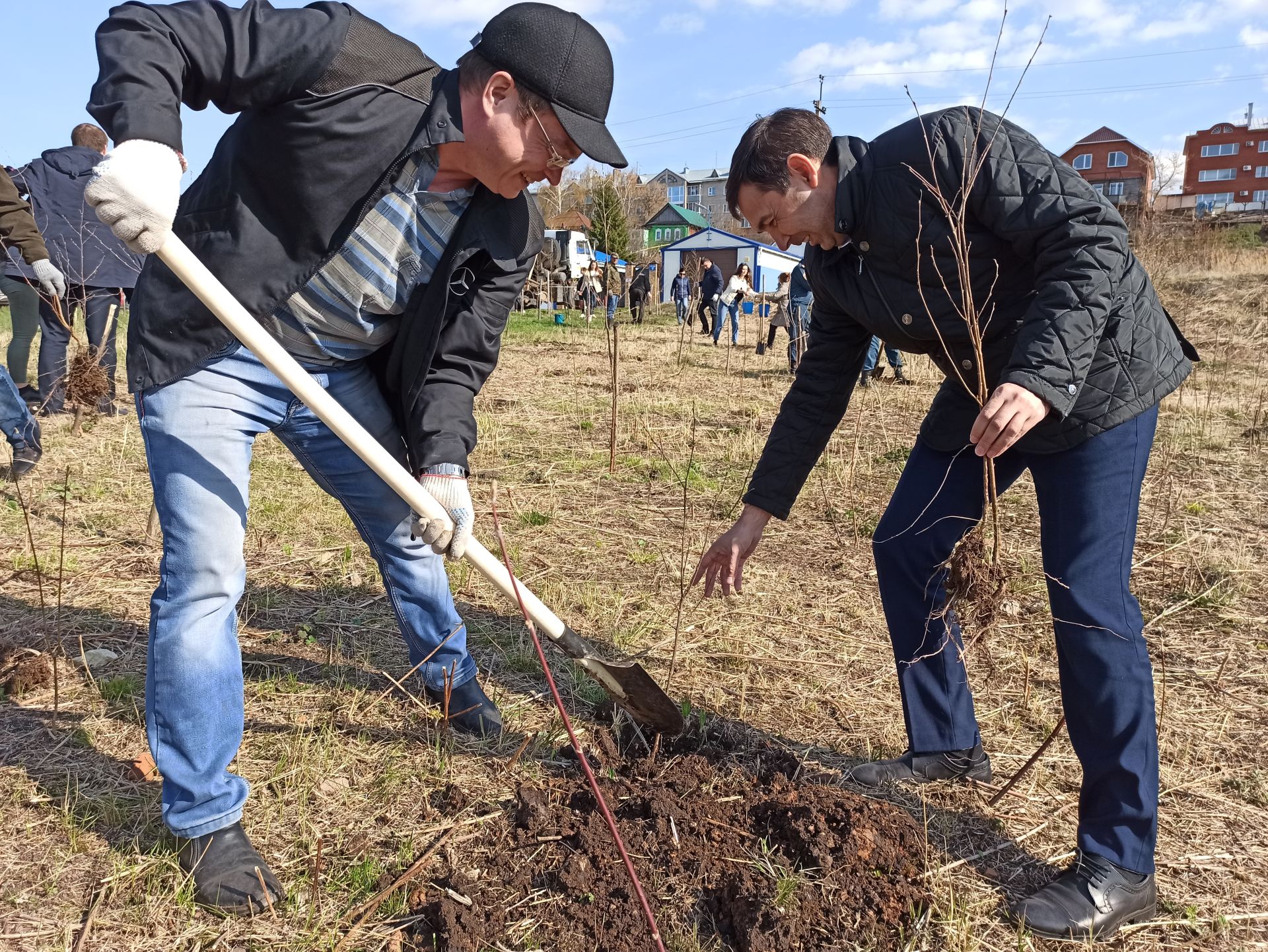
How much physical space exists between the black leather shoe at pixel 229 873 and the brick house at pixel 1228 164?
73.6 m

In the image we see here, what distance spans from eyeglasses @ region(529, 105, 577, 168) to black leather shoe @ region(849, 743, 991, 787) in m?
1.80

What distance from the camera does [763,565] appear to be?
4.23 metres

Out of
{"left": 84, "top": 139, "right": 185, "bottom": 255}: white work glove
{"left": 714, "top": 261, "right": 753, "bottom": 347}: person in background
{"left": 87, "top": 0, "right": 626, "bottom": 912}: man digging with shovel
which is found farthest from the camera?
{"left": 714, "top": 261, "right": 753, "bottom": 347}: person in background

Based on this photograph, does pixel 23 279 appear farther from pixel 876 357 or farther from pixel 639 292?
pixel 639 292

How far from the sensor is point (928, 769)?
253cm

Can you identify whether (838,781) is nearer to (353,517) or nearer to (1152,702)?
(1152,702)

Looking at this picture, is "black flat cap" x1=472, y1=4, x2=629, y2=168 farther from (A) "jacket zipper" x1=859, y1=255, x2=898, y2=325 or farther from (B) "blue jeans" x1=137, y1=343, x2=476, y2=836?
(B) "blue jeans" x1=137, y1=343, x2=476, y2=836

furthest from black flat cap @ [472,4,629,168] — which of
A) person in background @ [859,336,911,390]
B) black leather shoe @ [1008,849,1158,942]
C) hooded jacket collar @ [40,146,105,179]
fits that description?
person in background @ [859,336,911,390]

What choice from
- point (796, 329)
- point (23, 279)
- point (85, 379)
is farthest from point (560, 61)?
→ point (796, 329)

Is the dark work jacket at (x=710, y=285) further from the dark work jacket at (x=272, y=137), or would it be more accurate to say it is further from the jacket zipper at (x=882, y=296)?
the dark work jacket at (x=272, y=137)

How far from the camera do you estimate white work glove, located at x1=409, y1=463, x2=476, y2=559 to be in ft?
7.02

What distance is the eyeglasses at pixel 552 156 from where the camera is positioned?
1.96 metres

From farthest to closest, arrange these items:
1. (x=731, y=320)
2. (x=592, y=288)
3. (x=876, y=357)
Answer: (x=592, y=288) → (x=731, y=320) → (x=876, y=357)

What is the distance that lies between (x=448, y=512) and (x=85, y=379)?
4.06 meters
